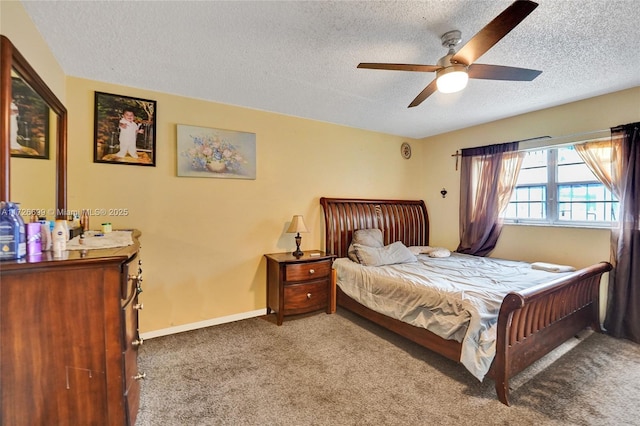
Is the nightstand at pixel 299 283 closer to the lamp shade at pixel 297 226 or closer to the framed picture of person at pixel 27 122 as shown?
the lamp shade at pixel 297 226

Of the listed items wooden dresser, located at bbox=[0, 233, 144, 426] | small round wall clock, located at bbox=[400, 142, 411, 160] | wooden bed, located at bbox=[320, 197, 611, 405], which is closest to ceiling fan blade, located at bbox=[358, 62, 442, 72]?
wooden bed, located at bbox=[320, 197, 611, 405]

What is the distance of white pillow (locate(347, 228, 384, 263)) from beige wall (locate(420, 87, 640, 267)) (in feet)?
4.53

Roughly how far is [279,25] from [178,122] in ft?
5.53

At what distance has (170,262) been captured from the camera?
290 centimetres

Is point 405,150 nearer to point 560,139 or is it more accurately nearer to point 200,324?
point 560,139

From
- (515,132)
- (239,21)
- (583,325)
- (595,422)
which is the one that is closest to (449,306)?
(595,422)

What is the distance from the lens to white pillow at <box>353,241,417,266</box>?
10.8 feet

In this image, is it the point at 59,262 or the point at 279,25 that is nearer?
the point at 59,262

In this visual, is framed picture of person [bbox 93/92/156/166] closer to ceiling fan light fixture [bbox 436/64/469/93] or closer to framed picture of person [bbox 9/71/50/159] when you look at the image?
framed picture of person [bbox 9/71/50/159]

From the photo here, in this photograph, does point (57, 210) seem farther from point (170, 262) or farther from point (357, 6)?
point (357, 6)

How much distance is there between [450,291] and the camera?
224cm

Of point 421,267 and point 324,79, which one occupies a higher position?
point 324,79

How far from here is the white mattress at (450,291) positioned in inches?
76.8

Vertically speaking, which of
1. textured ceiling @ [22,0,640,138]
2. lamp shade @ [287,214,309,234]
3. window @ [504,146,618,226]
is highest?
textured ceiling @ [22,0,640,138]
